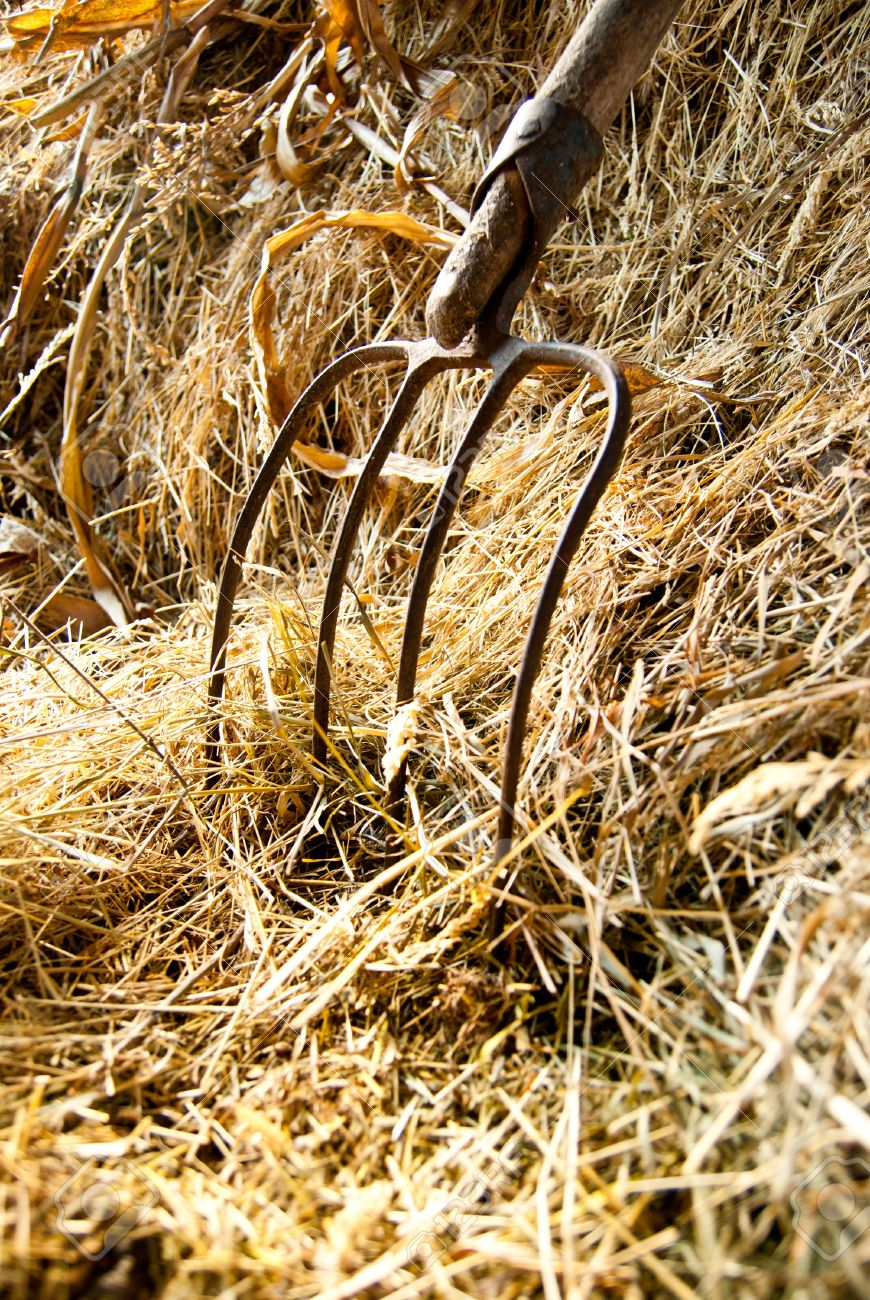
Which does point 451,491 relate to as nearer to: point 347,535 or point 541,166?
point 347,535

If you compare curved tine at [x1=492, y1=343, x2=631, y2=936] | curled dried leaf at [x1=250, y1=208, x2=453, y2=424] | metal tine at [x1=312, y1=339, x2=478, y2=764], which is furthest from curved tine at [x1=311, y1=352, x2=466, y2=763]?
curled dried leaf at [x1=250, y1=208, x2=453, y2=424]

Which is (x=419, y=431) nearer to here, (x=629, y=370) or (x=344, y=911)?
(x=629, y=370)

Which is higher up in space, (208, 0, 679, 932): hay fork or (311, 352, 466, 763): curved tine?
(208, 0, 679, 932): hay fork

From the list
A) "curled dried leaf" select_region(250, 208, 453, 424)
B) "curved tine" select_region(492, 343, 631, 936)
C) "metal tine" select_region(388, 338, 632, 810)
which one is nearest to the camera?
"curved tine" select_region(492, 343, 631, 936)

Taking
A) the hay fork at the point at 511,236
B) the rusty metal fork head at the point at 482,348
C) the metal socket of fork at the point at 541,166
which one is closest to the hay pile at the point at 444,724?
the rusty metal fork head at the point at 482,348

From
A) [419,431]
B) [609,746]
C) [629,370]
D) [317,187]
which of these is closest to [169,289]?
[317,187]

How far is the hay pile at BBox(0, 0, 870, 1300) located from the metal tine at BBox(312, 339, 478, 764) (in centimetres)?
6

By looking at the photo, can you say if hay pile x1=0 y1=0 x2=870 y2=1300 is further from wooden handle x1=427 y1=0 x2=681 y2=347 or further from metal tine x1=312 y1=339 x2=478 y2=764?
wooden handle x1=427 y1=0 x2=681 y2=347

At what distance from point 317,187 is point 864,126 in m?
1.03

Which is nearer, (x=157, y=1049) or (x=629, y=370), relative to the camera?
(x=157, y=1049)

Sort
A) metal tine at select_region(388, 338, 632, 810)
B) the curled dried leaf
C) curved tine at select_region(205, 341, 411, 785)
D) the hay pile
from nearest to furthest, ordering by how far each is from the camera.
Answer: the hay pile < metal tine at select_region(388, 338, 632, 810) < curved tine at select_region(205, 341, 411, 785) < the curled dried leaf

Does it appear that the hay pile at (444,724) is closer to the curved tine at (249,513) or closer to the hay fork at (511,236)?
the curved tine at (249,513)

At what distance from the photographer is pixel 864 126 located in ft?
4.85

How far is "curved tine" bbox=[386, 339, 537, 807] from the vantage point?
1.12 metres
